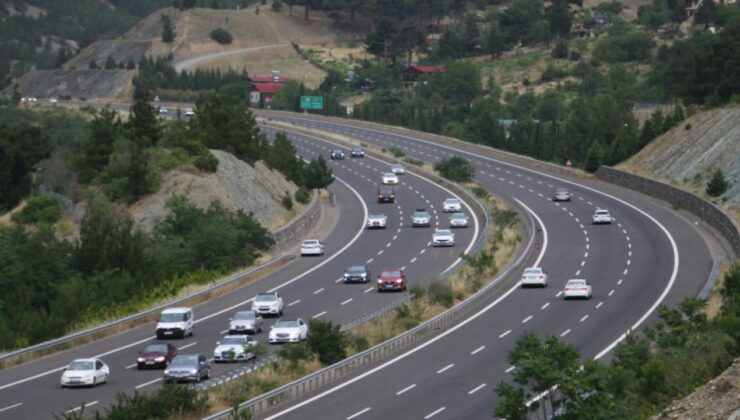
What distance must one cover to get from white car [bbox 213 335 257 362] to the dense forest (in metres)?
8.06

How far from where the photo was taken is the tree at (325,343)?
154 ft

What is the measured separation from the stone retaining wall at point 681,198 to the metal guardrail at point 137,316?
74.9ft

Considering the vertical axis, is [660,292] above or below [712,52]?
below

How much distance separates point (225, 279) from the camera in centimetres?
6850

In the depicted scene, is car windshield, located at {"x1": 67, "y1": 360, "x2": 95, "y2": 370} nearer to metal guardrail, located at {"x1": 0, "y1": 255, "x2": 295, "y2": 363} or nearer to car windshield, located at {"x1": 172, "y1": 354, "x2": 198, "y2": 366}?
car windshield, located at {"x1": 172, "y1": 354, "x2": 198, "y2": 366}

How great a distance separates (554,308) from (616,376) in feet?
85.9

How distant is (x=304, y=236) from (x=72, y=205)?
14964 millimetres

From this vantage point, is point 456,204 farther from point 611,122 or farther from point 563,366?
point 563,366

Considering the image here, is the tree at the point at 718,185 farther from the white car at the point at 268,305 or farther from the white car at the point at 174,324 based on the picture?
the white car at the point at 174,324

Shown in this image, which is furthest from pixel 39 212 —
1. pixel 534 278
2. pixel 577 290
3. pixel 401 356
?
pixel 401 356

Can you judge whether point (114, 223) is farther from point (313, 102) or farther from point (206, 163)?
point (313, 102)

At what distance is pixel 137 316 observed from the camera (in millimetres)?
57062

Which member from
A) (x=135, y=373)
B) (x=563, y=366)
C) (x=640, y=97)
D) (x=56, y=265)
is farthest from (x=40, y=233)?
(x=640, y=97)

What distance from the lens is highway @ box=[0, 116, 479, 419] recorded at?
42.6 meters
